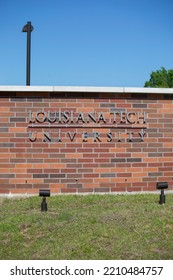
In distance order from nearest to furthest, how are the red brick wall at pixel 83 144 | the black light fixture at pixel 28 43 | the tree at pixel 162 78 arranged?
the red brick wall at pixel 83 144, the black light fixture at pixel 28 43, the tree at pixel 162 78

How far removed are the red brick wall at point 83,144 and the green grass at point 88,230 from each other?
0.84m

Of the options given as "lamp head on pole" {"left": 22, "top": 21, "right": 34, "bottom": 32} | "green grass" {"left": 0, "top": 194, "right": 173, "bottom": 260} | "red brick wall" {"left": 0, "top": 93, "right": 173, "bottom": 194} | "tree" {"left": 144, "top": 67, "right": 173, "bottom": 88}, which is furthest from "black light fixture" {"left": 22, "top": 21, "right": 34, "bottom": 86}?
"tree" {"left": 144, "top": 67, "right": 173, "bottom": 88}

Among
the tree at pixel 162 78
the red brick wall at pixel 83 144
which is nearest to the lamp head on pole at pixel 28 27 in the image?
the red brick wall at pixel 83 144

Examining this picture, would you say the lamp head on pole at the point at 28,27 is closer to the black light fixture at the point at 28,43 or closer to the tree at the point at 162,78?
the black light fixture at the point at 28,43

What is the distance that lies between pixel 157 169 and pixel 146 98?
4.63ft

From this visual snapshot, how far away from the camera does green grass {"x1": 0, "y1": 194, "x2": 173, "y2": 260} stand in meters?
4.31

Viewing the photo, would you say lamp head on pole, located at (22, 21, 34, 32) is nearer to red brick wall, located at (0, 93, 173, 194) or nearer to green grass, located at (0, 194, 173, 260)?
red brick wall, located at (0, 93, 173, 194)

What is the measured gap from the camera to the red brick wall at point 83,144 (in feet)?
23.5

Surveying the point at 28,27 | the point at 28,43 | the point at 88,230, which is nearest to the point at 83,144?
the point at 88,230

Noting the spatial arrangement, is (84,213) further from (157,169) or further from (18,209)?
(157,169)

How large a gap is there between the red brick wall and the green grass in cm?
84

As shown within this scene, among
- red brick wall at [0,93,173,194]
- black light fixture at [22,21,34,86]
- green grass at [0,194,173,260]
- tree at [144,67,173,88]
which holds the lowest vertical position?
green grass at [0,194,173,260]

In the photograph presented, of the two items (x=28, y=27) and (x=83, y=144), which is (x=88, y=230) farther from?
(x=28, y=27)

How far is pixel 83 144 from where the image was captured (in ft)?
23.8
